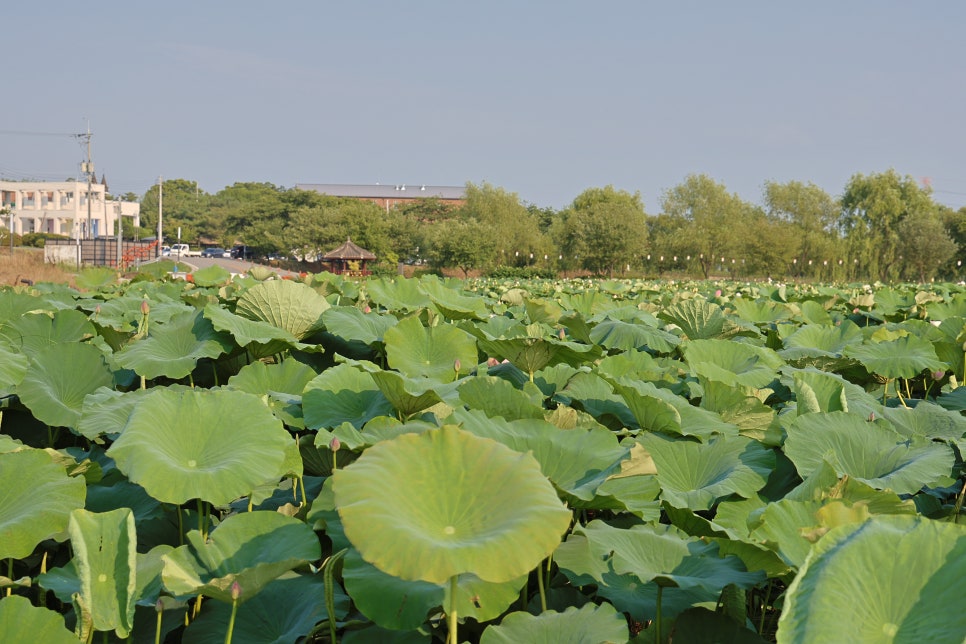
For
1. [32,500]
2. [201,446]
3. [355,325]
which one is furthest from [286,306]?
[32,500]

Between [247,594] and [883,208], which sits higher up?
[883,208]

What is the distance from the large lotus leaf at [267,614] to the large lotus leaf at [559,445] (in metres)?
0.30

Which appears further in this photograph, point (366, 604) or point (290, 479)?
point (290, 479)

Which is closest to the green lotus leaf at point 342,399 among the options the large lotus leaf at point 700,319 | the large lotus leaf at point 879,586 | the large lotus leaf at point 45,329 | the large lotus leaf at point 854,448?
the large lotus leaf at point 854,448

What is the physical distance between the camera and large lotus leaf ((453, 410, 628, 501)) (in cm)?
108

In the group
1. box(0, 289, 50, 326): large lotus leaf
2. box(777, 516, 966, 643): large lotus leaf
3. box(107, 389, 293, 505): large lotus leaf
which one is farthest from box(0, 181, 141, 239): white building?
box(777, 516, 966, 643): large lotus leaf

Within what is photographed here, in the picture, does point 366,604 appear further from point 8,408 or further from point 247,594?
point 8,408

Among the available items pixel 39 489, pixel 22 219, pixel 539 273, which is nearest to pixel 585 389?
pixel 39 489

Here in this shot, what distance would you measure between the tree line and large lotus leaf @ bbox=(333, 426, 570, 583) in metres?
42.9

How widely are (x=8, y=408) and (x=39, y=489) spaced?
2.76ft

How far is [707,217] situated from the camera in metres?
49.2

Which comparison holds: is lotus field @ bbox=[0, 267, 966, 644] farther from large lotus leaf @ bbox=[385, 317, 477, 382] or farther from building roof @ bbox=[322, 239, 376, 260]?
building roof @ bbox=[322, 239, 376, 260]

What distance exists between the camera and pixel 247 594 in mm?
887

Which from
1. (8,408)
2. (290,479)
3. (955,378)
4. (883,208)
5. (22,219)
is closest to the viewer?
(290,479)
